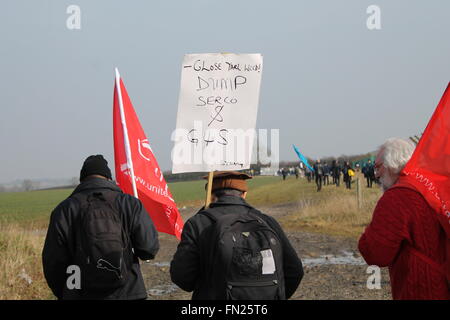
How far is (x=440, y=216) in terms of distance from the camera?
3.46m

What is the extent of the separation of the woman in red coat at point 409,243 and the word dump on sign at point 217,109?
1431 millimetres

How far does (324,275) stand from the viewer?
9.70 m

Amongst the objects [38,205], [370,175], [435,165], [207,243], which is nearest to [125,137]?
[207,243]

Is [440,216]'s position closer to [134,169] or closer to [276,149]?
[276,149]

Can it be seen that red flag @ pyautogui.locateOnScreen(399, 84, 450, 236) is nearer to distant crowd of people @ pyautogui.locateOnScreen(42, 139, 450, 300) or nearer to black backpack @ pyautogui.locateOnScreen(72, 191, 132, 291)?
distant crowd of people @ pyautogui.locateOnScreen(42, 139, 450, 300)

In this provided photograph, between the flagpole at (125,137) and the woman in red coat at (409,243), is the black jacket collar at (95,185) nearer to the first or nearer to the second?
the flagpole at (125,137)

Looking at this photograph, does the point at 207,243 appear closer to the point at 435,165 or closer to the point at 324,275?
the point at 435,165

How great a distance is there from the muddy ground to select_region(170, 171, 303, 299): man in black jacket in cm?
469

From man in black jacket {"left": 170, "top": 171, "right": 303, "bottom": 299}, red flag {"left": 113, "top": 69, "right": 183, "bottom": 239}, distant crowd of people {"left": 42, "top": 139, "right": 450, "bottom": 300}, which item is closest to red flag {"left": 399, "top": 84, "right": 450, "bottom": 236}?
distant crowd of people {"left": 42, "top": 139, "right": 450, "bottom": 300}

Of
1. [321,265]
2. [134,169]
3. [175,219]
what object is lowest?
[321,265]

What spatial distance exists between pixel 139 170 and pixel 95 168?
83.1 inches
